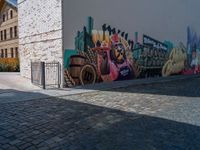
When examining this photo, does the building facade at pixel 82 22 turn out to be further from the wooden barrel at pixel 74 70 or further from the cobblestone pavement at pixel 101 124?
the cobblestone pavement at pixel 101 124

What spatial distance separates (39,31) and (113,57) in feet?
14.9

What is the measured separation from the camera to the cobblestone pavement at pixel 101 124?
173 inches

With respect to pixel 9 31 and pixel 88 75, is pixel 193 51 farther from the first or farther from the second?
pixel 9 31

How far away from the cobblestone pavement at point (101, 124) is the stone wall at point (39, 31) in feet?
14.0

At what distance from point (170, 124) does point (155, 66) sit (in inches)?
447

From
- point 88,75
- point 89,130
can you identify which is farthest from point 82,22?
point 89,130

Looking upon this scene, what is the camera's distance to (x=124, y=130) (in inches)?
202

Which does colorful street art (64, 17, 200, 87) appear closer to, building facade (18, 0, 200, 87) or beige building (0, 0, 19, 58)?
building facade (18, 0, 200, 87)

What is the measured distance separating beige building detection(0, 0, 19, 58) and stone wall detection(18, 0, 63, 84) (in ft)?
50.9

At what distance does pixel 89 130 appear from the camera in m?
5.12

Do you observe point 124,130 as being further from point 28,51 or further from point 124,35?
point 28,51

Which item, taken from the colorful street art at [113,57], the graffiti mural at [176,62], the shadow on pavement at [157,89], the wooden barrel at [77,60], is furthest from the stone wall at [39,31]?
the graffiti mural at [176,62]

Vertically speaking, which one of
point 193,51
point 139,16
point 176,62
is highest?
point 139,16

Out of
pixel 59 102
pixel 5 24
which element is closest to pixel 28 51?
pixel 59 102
